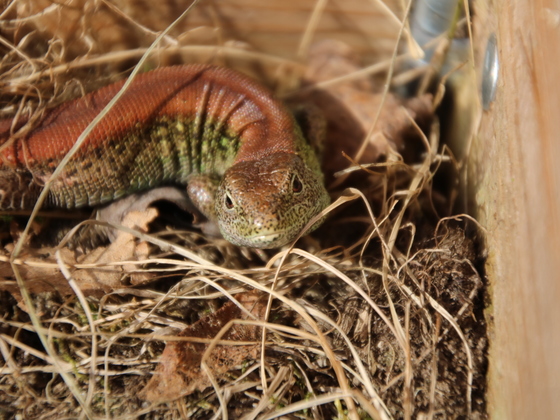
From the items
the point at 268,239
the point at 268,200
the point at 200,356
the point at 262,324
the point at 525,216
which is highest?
the point at 525,216

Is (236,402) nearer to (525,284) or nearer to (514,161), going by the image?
(525,284)

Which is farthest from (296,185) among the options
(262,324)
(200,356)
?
(200,356)

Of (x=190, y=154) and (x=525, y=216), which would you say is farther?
(x=190, y=154)

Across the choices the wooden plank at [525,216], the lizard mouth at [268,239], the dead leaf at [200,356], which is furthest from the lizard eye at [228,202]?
the wooden plank at [525,216]

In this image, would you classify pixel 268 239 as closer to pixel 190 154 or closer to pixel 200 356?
pixel 200 356

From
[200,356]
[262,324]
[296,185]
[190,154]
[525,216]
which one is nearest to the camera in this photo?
[525,216]

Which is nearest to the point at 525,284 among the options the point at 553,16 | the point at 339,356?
the point at 339,356

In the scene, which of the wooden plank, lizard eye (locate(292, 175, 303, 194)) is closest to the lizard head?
lizard eye (locate(292, 175, 303, 194))
